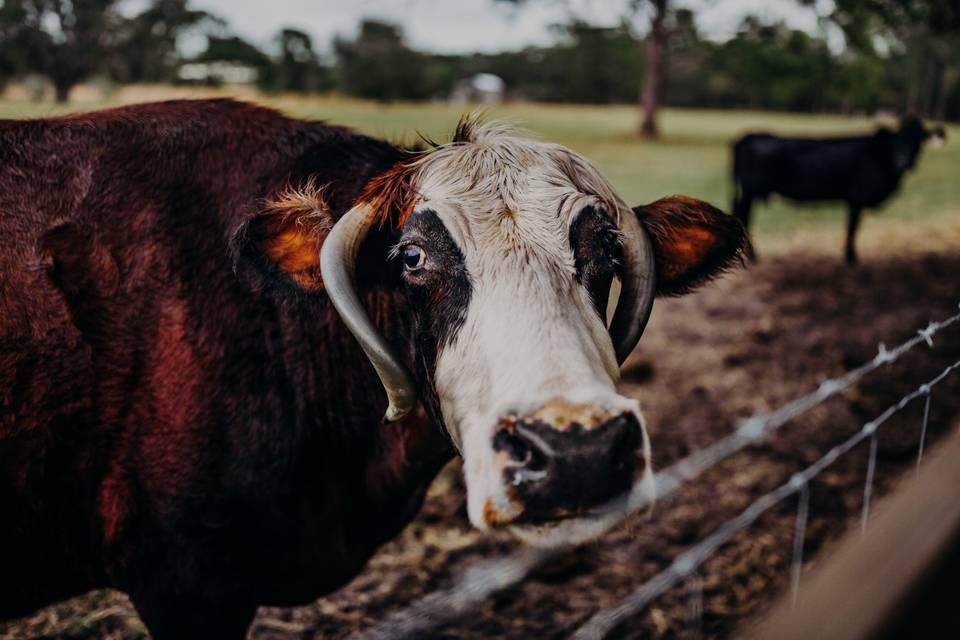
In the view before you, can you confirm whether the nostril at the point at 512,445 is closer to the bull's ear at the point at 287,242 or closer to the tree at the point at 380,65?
the bull's ear at the point at 287,242

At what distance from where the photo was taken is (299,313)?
7.29 ft

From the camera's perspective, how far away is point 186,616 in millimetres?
2113

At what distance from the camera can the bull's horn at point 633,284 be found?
6.57 ft

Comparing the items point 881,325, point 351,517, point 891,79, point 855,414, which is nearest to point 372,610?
point 351,517

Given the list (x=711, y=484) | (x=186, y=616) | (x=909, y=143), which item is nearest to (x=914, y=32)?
(x=909, y=143)

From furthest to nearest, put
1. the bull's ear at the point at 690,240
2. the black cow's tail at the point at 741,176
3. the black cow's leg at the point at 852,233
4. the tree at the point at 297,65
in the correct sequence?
the tree at the point at 297,65, the black cow's tail at the point at 741,176, the black cow's leg at the point at 852,233, the bull's ear at the point at 690,240

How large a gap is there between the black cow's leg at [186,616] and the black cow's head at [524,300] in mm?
838

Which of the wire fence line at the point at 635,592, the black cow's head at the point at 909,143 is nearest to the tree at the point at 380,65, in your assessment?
the black cow's head at the point at 909,143

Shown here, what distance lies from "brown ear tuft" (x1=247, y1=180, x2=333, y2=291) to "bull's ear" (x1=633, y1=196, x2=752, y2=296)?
996 millimetres

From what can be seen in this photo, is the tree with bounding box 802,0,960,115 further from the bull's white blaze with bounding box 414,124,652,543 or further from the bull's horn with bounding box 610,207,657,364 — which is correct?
the bull's white blaze with bounding box 414,124,652,543

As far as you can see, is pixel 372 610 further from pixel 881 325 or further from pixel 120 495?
pixel 881 325

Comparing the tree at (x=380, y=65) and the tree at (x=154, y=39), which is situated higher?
the tree at (x=380, y=65)

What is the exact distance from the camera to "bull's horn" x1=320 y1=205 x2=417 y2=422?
182cm

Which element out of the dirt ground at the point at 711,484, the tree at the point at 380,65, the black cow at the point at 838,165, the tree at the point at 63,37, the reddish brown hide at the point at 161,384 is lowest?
the dirt ground at the point at 711,484
